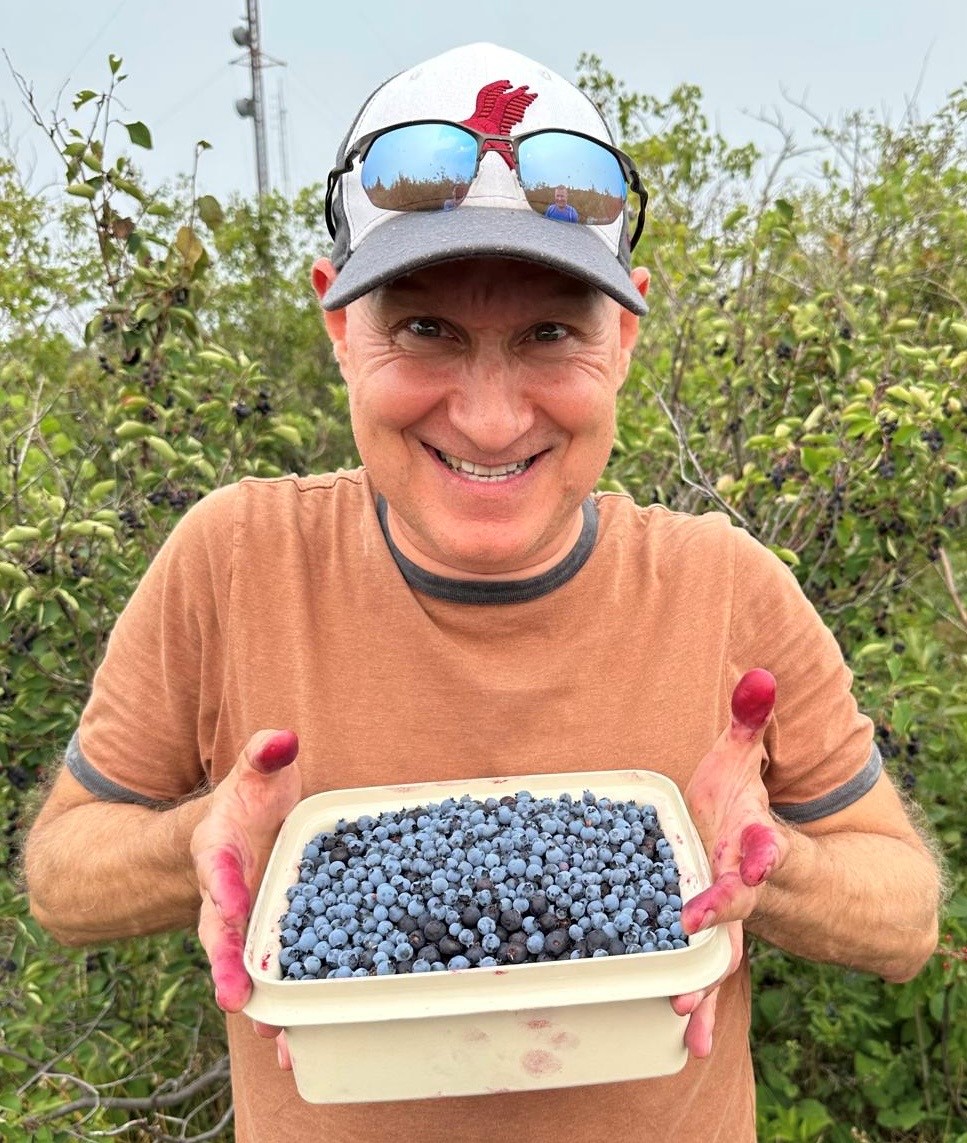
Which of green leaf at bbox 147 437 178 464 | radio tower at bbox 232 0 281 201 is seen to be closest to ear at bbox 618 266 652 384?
Result: green leaf at bbox 147 437 178 464

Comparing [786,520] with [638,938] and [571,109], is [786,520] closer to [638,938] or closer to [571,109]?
[571,109]

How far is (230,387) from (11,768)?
44.4 inches

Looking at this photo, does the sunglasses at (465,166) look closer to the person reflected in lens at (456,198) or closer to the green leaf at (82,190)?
the person reflected in lens at (456,198)

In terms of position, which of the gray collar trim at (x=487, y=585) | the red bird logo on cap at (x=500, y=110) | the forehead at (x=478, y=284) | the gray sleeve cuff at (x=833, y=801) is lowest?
the gray sleeve cuff at (x=833, y=801)

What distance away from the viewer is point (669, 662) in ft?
4.34

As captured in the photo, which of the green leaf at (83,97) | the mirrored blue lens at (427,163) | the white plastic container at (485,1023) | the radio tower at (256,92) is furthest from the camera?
the radio tower at (256,92)

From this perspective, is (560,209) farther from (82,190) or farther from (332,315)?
(82,190)

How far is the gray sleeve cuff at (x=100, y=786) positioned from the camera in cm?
132

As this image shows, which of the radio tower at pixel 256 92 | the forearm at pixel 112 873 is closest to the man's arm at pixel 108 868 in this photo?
the forearm at pixel 112 873

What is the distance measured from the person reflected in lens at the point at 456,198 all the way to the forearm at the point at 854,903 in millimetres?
909

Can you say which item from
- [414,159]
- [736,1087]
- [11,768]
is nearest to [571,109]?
[414,159]

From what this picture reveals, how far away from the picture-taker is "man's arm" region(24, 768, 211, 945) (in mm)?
1220

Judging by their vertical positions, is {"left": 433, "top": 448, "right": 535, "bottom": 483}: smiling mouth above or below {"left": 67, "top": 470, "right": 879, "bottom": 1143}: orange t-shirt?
above

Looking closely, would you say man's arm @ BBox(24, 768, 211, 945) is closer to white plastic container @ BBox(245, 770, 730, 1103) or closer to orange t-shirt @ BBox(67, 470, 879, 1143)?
orange t-shirt @ BBox(67, 470, 879, 1143)
